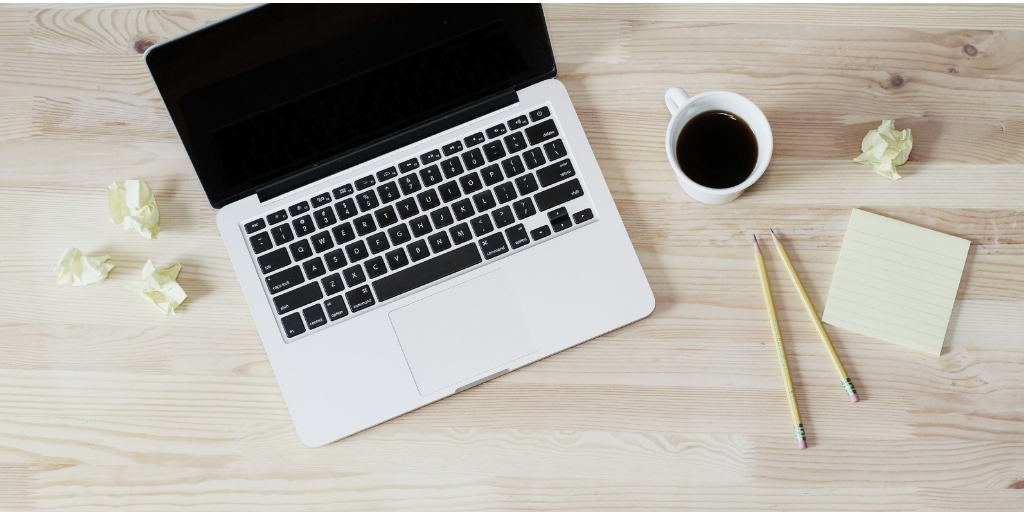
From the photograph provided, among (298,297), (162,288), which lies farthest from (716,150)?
(162,288)

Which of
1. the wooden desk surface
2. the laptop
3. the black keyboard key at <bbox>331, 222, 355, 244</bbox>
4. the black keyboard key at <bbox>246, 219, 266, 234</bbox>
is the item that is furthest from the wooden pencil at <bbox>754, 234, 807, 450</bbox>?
the black keyboard key at <bbox>246, 219, 266, 234</bbox>

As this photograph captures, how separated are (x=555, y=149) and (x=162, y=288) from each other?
0.47 metres

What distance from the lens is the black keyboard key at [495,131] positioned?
33.5 inches

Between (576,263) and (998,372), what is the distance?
0.48m

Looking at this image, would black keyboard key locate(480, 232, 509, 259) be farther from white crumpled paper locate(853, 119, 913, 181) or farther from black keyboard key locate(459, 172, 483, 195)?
white crumpled paper locate(853, 119, 913, 181)

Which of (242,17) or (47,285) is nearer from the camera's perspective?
(242,17)

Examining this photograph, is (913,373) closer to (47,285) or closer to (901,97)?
(901,97)

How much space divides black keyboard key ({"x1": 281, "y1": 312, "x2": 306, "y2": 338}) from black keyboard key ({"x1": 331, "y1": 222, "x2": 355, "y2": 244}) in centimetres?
9

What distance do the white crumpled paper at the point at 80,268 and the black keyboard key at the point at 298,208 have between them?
0.23 metres

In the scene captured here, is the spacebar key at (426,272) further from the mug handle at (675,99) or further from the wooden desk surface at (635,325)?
the mug handle at (675,99)

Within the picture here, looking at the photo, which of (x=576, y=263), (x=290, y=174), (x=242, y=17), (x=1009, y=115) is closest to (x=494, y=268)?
(x=576, y=263)

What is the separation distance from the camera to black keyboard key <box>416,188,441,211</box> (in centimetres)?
84

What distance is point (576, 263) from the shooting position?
83 centimetres

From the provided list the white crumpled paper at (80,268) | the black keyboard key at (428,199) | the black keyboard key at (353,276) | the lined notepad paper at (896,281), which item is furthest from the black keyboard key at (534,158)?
the white crumpled paper at (80,268)
